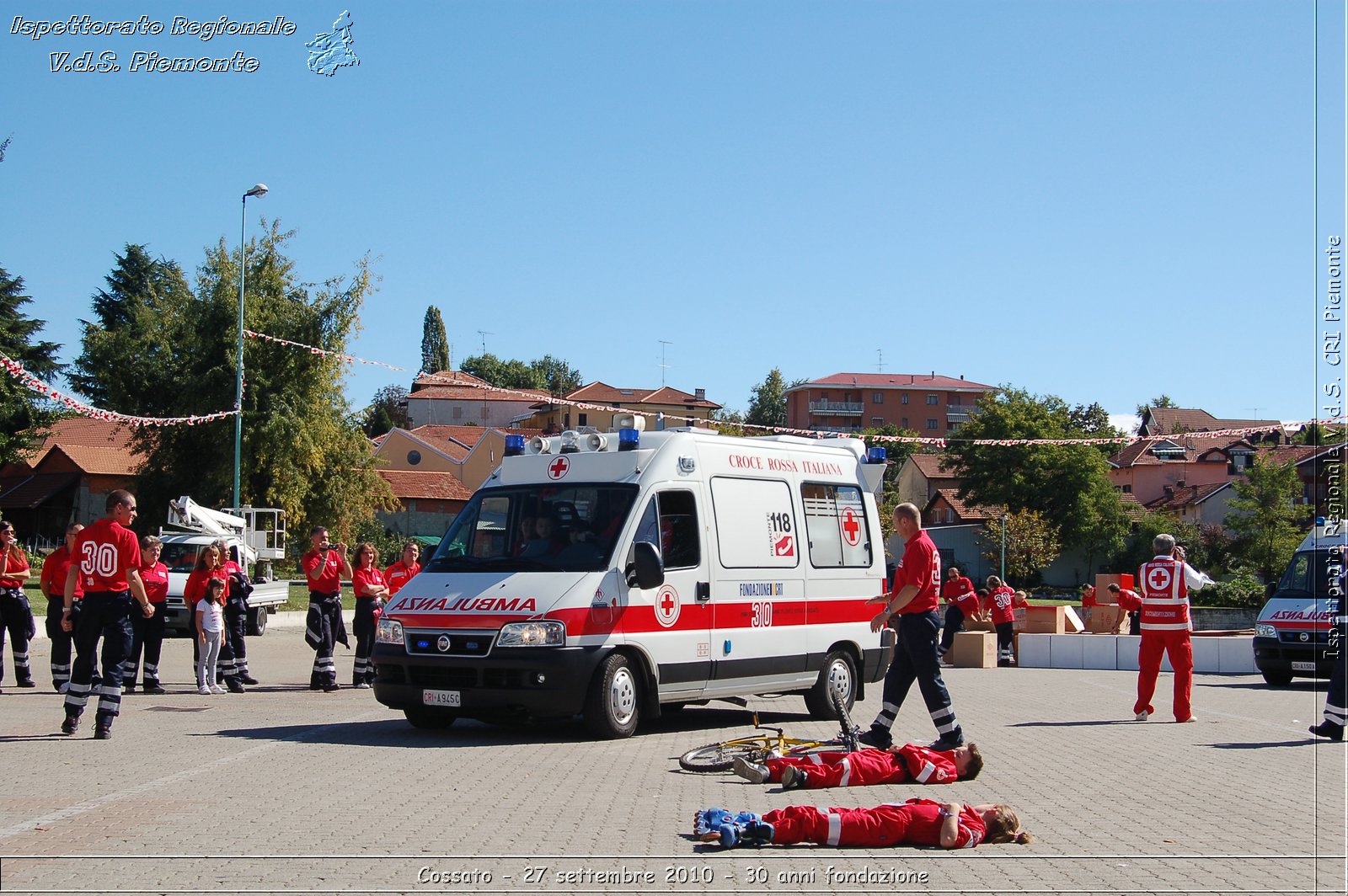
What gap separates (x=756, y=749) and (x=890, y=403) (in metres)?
139

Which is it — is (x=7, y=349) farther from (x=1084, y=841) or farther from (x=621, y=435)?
(x=1084, y=841)

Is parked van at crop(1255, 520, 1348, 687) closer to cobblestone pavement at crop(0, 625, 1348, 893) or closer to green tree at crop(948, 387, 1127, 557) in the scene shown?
cobblestone pavement at crop(0, 625, 1348, 893)

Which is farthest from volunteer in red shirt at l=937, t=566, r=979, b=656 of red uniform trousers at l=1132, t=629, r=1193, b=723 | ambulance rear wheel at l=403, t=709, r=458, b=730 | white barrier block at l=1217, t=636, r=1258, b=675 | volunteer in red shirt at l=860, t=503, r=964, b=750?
ambulance rear wheel at l=403, t=709, r=458, b=730

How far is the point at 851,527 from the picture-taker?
46.4 ft

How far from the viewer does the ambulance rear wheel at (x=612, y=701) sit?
35.9 ft

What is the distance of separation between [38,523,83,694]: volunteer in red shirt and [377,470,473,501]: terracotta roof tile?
2163 inches

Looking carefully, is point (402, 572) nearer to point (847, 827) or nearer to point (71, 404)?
point (847, 827)

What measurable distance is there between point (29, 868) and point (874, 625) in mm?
6460

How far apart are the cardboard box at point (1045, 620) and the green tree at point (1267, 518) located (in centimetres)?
3952

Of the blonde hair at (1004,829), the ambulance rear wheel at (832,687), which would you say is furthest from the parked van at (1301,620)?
the blonde hair at (1004,829)

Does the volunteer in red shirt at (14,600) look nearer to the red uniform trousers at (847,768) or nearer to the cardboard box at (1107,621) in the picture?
the red uniform trousers at (847,768)

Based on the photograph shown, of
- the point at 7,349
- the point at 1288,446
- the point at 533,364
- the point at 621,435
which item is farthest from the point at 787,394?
the point at 621,435

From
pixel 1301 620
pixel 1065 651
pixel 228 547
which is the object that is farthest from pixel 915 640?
pixel 1065 651

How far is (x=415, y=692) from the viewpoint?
1126 centimetres
